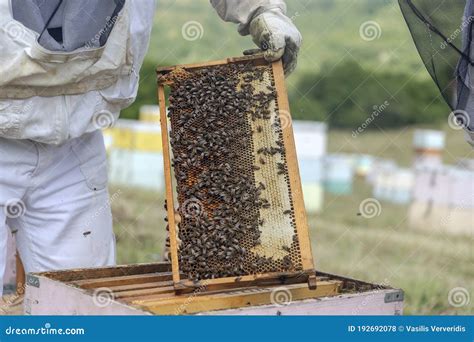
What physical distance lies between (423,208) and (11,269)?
7.73m

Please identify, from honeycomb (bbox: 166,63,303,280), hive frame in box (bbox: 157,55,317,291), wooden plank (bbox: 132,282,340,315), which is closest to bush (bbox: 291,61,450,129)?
honeycomb (bbox: 166,63,303,280)

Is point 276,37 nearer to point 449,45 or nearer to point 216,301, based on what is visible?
point 449,45

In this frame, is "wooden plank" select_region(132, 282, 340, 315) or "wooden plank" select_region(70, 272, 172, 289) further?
"wooden plank" select_region(70, 272, 172, 289)

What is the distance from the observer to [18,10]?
3.44m

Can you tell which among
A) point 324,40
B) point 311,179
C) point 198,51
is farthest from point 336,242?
point 324,40

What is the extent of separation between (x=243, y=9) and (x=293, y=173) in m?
1.07

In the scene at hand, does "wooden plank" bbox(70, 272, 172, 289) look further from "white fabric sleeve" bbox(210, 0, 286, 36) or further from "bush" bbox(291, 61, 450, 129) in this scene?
"bush" bbox(291, 61, 450, 129)

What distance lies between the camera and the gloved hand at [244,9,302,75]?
12.0 feet

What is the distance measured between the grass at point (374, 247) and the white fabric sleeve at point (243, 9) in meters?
2.32

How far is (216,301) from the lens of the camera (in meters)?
3.05

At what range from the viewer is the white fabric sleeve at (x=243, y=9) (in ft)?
13.1

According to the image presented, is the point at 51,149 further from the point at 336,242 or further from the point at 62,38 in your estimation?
the point at 336,242

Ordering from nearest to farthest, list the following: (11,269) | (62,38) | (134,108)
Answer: (62,38), (11,269), (134,108)

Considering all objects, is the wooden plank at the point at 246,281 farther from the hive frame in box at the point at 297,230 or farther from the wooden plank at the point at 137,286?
the wooden plank at the point at 137,286
